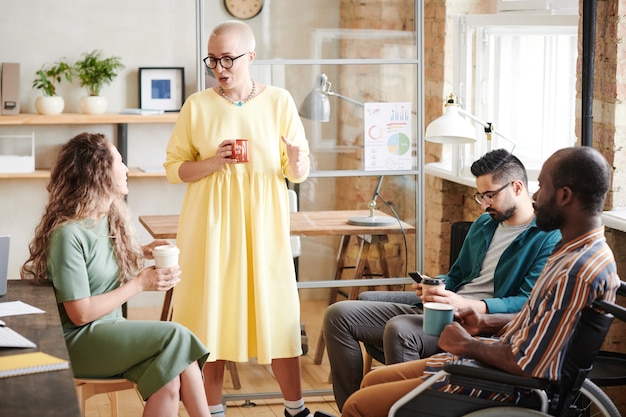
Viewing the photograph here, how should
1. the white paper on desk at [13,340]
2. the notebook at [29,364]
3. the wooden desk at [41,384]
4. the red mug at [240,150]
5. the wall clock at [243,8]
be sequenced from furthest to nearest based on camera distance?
the wall clock at [243,8], the red mug at [240,150], the white paper on desk at [13,340], the notebook at [29,364], the wooden desk at [41,384]

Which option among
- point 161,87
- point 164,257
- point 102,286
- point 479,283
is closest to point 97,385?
point 102,286

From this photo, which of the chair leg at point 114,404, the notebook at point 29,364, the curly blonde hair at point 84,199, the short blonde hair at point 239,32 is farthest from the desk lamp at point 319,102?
the notebook at point 29,364

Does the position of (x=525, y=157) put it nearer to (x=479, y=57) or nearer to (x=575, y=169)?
(x=479, y=57)

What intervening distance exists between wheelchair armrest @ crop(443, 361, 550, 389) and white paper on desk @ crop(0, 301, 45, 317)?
3.72 feet

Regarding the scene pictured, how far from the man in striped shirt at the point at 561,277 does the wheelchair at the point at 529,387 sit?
1.1 inches

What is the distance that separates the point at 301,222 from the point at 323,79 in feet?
2.09

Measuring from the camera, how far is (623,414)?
3514 millimetres

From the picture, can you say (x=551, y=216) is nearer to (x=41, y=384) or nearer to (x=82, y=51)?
(x=41, y=384)

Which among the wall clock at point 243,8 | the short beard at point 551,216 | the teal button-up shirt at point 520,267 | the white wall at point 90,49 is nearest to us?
the short beard at point 551,216

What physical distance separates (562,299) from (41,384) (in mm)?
1217

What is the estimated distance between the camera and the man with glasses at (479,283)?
3.07 meters

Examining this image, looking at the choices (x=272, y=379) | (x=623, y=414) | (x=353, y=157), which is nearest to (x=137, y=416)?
(x=272, y=379)

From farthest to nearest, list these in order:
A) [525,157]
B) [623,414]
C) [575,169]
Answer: [525,157]
[623,414]
[575,169]

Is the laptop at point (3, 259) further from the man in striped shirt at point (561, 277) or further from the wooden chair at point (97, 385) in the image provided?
the man in striped shirt at point (561, 277)
